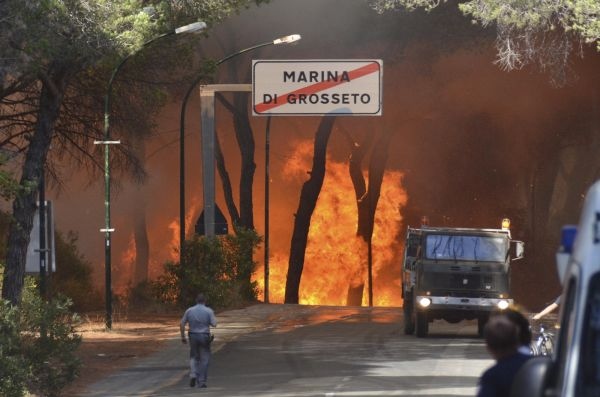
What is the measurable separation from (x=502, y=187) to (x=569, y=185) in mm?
3977

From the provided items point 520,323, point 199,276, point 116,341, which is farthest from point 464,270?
point 520,323

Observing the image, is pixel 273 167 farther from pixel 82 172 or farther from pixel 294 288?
pixel 294 288

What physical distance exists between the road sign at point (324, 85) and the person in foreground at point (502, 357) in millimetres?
23845

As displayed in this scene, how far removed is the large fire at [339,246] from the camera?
73.8m

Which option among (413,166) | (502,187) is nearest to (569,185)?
(502,187)

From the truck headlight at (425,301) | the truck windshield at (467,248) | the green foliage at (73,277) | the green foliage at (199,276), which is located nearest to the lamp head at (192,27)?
the truck windshield at (467,248)

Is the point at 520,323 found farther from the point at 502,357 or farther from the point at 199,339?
the point at 199,339


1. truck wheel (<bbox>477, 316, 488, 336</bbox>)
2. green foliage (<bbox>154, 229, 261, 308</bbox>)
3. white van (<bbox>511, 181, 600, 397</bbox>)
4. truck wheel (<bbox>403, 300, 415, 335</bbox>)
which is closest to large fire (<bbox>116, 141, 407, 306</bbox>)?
green foliage (<bbox>154, 229, 261, 308</bbox>)

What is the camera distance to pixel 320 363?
24.5 m

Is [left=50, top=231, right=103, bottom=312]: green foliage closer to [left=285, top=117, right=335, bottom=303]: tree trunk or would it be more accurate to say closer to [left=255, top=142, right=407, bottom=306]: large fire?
[left=285, top=117, right=335, bottom=303]: tree trunk

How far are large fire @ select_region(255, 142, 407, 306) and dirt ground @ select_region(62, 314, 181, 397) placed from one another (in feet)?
116

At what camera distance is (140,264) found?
68062 mm

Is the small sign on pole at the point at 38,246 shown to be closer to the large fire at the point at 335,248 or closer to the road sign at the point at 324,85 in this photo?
the road sign at the point at 324,85

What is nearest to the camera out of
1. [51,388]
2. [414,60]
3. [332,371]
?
[51,388]
